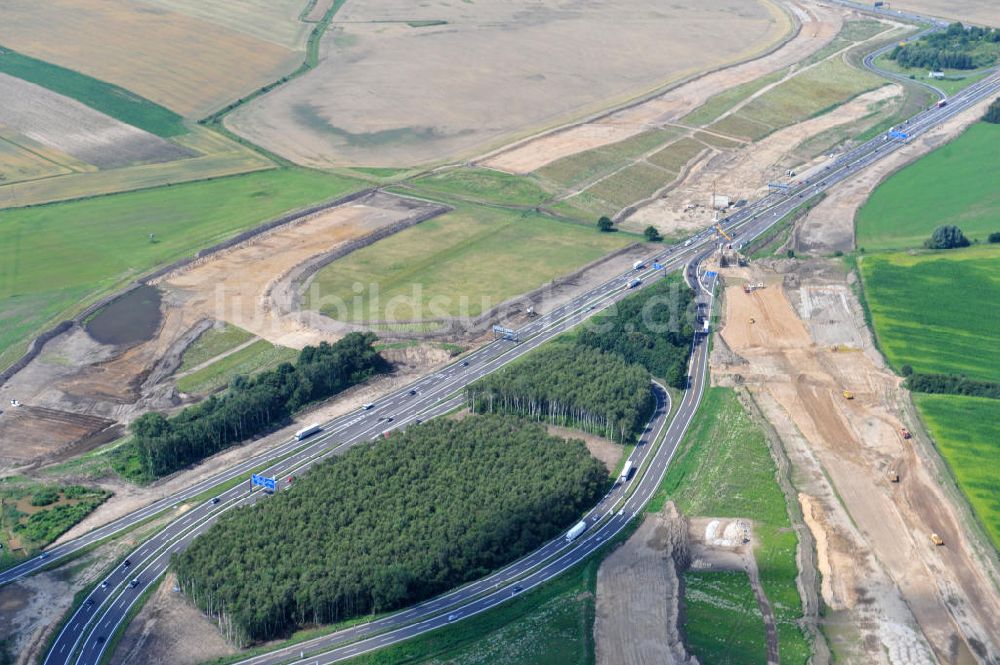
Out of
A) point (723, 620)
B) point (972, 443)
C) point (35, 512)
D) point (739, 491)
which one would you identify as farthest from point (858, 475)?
point (35, 512)

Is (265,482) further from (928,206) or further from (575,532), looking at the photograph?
(928,206)

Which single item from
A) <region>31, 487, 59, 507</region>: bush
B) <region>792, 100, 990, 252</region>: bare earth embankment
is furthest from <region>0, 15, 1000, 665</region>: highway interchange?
<region>792, 100, 990, 252</region>: bare earth embankment

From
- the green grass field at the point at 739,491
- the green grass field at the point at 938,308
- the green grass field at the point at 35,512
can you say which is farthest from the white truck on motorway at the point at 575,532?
the green grass field at the point at 938,308

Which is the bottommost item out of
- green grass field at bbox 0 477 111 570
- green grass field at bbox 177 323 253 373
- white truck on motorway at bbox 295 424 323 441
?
green grass field at bbox 0 477 111 570

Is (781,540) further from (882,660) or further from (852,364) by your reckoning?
(852,364)

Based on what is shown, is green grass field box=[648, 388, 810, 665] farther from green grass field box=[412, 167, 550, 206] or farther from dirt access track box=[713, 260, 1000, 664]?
green grass field box=[412, 167, 550, 206]

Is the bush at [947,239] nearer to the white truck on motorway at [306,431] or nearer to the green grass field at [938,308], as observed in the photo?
the green grass field at [938,308]

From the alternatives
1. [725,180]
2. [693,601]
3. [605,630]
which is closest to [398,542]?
[605,630]
